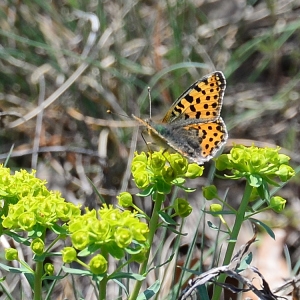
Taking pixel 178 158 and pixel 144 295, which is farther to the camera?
pixel 178 158

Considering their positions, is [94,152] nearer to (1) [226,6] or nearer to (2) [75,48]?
(2) [75,48]

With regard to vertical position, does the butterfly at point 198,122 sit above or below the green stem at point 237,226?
above

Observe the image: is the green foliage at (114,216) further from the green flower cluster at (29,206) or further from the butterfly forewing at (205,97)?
the butterfly forewing at (205,97)

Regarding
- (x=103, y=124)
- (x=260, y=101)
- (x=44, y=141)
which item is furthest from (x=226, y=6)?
(x=44, y=141)

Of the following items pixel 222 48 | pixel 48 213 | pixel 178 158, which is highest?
pixel 222 48

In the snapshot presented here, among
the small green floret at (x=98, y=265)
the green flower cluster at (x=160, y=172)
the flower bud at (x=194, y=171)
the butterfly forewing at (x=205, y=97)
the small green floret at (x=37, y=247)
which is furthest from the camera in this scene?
the butterfly forewing at (x=205, y=97)

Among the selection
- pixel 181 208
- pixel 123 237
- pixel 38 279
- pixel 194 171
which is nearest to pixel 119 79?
pixel 194 171

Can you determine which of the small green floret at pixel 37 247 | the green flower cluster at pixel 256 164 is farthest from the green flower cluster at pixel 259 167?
the small green floret at pixel 37 247

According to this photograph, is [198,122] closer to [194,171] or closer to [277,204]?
[194,171]
